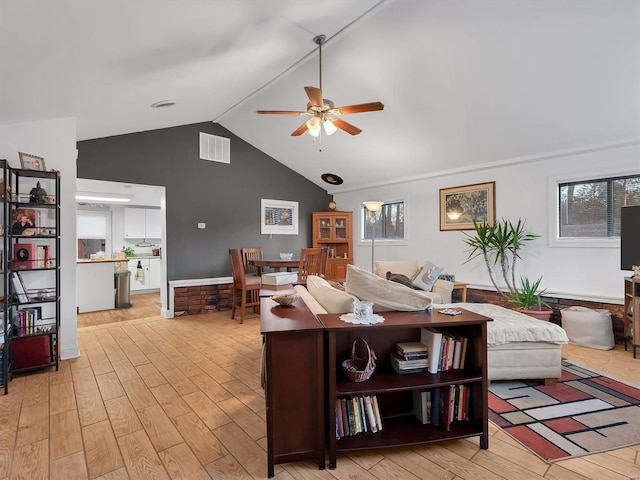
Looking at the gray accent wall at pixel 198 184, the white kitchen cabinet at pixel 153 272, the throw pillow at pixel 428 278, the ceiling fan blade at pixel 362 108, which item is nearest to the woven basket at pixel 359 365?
the ceiling fan blade at pixel 362 108

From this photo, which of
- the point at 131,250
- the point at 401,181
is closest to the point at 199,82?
the point at 401,181

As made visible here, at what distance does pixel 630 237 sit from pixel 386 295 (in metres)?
2.96

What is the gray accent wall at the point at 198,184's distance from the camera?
465cm

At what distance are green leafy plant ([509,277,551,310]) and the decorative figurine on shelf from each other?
517 centimetres

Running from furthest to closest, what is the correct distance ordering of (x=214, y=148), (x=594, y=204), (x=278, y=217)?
(x=278, y=217) < (x=214, y=148) < (x=594, y=204)

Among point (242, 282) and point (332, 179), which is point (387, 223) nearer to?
point (332, 179)

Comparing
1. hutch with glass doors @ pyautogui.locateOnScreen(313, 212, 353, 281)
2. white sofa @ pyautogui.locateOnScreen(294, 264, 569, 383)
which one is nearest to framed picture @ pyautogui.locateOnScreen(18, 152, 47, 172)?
white sofa @ pyautogui.locateOnScreen(294, 264, 569, 383)

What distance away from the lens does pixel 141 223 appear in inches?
299

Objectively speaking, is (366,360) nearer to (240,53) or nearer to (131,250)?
(240,53)

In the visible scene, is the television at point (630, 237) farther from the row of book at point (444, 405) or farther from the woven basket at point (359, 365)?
the woven basket at point (359, 365)

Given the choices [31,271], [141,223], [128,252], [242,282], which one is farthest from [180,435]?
[141,223]

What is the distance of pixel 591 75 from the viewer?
2.94 m

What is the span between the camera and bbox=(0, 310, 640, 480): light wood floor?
1.67m

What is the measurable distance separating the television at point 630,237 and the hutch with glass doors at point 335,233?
4.02 m
